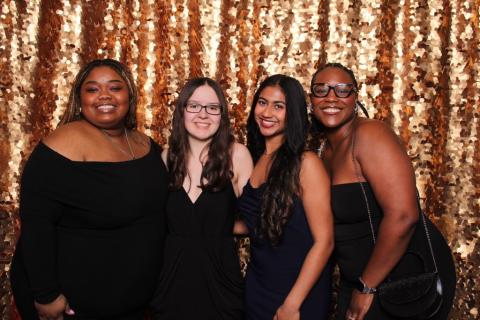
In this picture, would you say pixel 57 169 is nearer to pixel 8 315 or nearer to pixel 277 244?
pixel 277 244

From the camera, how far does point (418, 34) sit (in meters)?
2.06

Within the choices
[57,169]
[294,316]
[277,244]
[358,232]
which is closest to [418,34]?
[358,232]

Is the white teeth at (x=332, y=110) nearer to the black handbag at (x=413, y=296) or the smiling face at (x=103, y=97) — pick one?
the black handbag at (x=413, y=296)

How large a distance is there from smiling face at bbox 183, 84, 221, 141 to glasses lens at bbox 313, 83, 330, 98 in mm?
366

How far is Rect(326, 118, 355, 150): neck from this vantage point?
61.2 inches

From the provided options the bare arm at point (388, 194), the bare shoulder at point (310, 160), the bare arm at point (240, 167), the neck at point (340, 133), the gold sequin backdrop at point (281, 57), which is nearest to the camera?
the bare arm at point (388, 194)

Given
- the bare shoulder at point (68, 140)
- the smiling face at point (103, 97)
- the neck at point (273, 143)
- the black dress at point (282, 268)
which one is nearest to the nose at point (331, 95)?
the neck at point (273, 143)

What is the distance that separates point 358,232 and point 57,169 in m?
0.97

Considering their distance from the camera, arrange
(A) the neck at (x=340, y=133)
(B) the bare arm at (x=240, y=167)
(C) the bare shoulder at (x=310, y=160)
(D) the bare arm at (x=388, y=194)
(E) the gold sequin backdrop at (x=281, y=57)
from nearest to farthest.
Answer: (D) the bare arm at (x=388, y=194)
(C) the bare shoulder at (x=310, y=160)
(A) the neck at (x=340, y=133)
(B) the bare arm at (x=240, y=167)
(E) the gold sequin backdrop at (x=281, y=57)

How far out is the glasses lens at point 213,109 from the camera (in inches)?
65.1

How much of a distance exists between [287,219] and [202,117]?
502 mm

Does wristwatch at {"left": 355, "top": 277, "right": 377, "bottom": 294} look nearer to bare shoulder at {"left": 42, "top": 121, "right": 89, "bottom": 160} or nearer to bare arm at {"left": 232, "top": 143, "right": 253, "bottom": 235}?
bare arm at {"left": 232, "top": 143, "right": 253, "bottom": 235}

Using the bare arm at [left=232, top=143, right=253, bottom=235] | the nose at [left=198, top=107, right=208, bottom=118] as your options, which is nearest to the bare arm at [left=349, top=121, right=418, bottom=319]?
the bare arm at [left=232, top=143, right=253, bottom=235]

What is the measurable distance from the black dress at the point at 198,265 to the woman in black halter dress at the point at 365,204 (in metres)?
0.40
